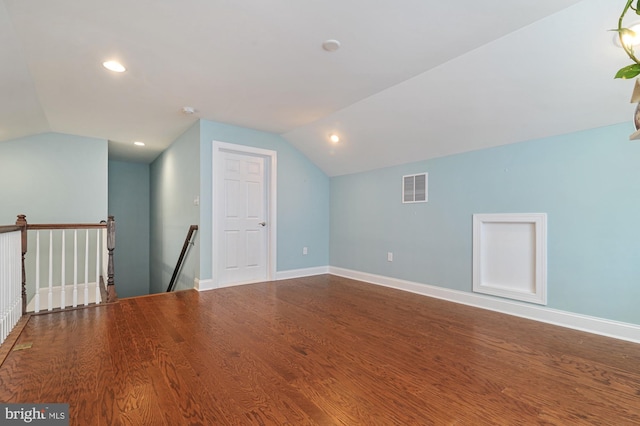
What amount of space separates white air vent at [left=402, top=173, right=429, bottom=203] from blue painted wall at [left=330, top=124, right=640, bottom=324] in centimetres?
7

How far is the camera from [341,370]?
6.20 feet

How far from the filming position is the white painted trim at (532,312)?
2418mm

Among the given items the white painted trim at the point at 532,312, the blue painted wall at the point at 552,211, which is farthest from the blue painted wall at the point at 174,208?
the white painted trim at the point at 532,312

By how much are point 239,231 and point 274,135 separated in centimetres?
164

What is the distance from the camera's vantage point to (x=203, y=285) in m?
3.99

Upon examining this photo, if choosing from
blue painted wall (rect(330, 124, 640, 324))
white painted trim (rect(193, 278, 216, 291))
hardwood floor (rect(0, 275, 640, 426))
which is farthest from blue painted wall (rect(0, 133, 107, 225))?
blue painted wall (rect(330, 124, 640, 324))

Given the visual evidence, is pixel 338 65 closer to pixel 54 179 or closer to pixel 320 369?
pixel 320 369

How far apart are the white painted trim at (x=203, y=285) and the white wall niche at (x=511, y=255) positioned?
3.32 m

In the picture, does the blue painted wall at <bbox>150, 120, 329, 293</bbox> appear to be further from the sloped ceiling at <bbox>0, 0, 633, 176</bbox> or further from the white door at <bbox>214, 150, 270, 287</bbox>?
the sloped ceiling at <bbox>0, 0, 633, 176</bbox>

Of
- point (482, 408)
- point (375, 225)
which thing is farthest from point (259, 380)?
point (375, 225)

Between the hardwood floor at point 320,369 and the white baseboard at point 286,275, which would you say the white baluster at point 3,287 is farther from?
the white baseboard at point 286,275

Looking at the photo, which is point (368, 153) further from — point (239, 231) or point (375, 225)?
point (239, 231)

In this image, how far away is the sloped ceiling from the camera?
1991 mm

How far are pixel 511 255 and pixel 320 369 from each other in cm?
241
